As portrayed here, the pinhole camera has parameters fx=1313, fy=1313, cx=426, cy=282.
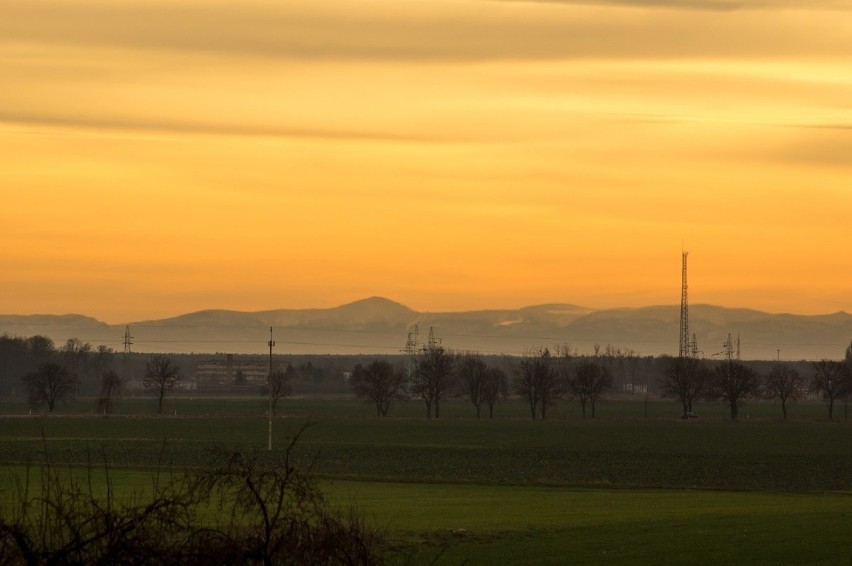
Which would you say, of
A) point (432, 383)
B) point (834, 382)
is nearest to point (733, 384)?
point (834, 382)

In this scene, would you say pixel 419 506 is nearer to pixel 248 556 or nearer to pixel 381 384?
pixel 248 556

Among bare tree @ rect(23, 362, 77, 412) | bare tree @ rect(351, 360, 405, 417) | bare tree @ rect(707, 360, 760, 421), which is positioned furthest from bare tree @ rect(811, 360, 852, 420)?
bare tree @ rect(23, 362, 77, 412)

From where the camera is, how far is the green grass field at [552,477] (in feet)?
94.7

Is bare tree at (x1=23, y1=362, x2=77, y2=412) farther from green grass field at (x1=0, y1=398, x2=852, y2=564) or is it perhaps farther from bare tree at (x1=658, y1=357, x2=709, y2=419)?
bare tree at (x1=658, y1=357, x2=709, y2=419)

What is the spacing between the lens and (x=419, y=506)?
40.0 m

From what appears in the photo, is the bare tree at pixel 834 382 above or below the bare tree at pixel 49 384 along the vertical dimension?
above

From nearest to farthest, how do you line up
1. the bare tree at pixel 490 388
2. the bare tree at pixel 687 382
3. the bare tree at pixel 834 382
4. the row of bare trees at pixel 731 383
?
the row of bare trees at pixel 731 383 → the bare tree at pixel 687 382 → the bare tree at pixel 490 388 → the bare tree at pixel 834 382

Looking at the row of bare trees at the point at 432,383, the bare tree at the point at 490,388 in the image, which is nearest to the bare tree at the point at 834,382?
the bare tree at the point at 490,388

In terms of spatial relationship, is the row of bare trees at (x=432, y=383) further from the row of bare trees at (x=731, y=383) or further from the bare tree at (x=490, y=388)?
the row of bare trees at (x=731, y=383)

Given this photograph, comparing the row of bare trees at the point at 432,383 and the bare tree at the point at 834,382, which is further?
the bare tree at the point at 834,382

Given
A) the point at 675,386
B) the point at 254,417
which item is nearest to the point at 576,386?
the point at 675,386

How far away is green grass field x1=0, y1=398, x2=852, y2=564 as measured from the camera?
28.9 meters

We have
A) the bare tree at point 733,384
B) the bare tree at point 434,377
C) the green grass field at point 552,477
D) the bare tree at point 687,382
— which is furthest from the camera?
the bare tree at point 434,377

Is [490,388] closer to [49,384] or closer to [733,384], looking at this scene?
[733,384]
